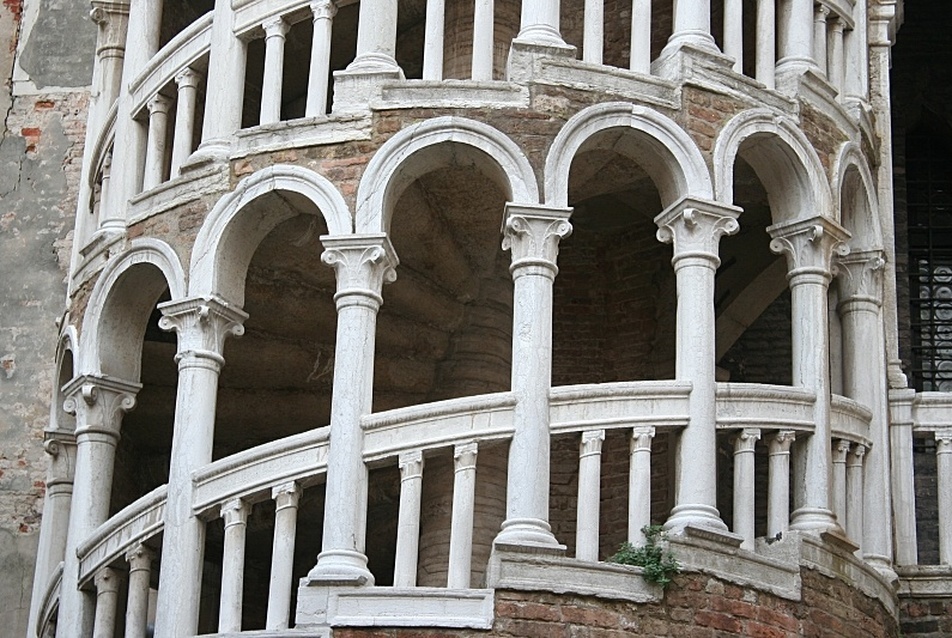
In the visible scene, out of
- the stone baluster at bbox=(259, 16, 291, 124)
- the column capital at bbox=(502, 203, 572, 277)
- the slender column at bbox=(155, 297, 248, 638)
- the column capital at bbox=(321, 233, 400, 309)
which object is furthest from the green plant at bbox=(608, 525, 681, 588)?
the stone baluster at bbox=(259, 16, 291, 124)

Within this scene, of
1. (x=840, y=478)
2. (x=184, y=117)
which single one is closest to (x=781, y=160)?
(x=840, y=478)

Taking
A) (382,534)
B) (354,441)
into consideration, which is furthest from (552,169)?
(382,534)

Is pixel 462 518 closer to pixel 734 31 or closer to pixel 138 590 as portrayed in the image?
pixel 138 590

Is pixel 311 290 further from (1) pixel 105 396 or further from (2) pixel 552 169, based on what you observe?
(2) pixel 552 169

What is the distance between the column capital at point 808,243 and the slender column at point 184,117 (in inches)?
152

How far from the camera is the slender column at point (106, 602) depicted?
1362 centimetres

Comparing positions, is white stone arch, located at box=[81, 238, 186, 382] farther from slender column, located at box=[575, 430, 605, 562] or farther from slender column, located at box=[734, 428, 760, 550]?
slender column, located at box=[734, 428, 760, 550]

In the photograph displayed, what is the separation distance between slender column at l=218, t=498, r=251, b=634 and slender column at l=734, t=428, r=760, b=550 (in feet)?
9.68

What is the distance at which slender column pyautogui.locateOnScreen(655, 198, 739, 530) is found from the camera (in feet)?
41.4

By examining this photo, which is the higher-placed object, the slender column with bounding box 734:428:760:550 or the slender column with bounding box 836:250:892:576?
the slender column with bounding box 836:250:892:576

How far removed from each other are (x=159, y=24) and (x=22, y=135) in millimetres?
3861

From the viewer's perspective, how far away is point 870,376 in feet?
46.4

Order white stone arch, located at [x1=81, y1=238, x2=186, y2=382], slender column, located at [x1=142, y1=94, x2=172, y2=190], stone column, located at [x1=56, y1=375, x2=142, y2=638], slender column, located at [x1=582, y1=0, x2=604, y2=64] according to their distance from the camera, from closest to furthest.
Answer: slender column, located at [x1=582, y1=0, x2=604, y2=64] < stone column, located at [x1=56, y1=375, x2=142, y2=638] < white stone arch, located at [x1=81, y1=238, x2=186, y2=382] < slender column, located at [x1=142, y1=94, x2=172, y2=190]

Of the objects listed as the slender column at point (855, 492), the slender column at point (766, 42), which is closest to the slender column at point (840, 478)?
the slender column at point (855, 492)
